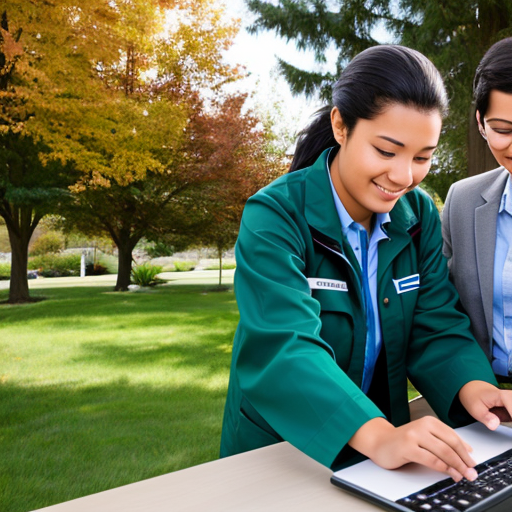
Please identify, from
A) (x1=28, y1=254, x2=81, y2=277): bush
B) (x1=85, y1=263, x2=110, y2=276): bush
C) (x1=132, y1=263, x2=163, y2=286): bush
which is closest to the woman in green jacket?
(x1=132, y1=263, x2=163, y2=286): bush

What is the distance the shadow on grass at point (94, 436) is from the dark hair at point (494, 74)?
2890 mm

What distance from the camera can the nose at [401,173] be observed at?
1.02 metres

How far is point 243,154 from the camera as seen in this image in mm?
12078

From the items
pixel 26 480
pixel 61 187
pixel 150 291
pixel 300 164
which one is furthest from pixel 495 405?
pixel 150 291

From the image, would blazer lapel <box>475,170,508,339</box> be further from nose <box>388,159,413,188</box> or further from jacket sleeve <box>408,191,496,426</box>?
nose <box>388,159,413,188</box>

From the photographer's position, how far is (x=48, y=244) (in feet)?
49.1

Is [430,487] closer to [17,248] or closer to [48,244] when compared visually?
[17,248]

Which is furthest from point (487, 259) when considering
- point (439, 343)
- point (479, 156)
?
point (479, 156)

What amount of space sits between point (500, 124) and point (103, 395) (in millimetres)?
4715

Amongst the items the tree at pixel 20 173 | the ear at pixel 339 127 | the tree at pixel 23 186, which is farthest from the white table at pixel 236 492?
the tree at pixel 23 186

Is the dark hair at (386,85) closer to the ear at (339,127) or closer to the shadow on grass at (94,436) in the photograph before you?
the ear at (339,127)

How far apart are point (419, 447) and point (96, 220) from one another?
12.4 m

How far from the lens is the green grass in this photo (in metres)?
3.57

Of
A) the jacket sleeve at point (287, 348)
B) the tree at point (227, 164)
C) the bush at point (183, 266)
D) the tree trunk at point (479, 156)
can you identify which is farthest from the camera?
the bush at point (183, 266)
